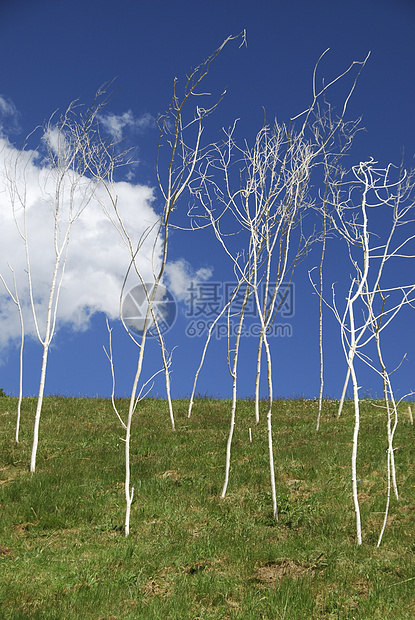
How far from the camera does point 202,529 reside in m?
7.84

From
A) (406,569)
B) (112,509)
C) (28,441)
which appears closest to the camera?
(406,569)

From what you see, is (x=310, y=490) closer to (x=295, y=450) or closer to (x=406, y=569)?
(x=295, y=450)

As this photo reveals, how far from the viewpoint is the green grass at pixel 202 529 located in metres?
5.64

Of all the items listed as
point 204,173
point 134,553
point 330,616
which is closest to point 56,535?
point 134,553

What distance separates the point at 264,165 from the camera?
10.4 meters

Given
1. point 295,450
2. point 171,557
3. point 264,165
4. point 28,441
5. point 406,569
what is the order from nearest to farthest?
point 406,569 → point 171,557 → point 264,165 → point 295,450 → point 28,441

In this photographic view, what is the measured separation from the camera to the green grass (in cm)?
564

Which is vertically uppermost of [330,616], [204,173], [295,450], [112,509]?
[204,173]

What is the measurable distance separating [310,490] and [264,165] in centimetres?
731

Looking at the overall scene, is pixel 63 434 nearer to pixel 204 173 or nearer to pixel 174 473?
pixel 174 473

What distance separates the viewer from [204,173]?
10578 millimetres

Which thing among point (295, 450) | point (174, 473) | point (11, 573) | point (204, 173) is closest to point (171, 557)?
point (11, 573)

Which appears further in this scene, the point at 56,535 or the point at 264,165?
the point at 264,165

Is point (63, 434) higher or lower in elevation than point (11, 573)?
higher
